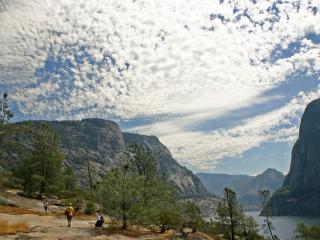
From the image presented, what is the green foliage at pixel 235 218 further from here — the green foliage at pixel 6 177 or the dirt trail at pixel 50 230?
the green foliage at pixel 6 177

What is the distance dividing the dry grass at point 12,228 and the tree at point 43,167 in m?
43.6

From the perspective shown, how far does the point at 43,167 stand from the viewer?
8738cm

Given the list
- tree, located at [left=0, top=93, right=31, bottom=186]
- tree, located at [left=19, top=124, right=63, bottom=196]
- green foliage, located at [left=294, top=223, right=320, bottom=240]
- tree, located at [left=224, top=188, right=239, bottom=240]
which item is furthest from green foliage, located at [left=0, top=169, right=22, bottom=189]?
green foliage, located at [left=294, top=223, right=320, bottom=240]

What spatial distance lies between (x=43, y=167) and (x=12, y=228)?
48.8 metres

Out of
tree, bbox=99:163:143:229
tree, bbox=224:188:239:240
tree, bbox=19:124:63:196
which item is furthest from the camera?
tree, bbox=224:188:239:240

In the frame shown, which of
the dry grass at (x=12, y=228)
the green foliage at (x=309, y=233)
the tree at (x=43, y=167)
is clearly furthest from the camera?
the green foliage at (x=309, y=233)

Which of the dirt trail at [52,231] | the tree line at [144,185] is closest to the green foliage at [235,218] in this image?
the tree line at [144,185]

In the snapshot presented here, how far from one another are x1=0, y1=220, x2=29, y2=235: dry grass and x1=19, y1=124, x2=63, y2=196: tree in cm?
4361

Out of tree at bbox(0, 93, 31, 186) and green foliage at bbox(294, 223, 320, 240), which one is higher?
tree at bbox(0, 93, 31, 186)

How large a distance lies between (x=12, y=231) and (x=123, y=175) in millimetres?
16074

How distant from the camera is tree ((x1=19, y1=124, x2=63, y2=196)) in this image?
85.2 meters

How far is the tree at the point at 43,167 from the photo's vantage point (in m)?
85.2

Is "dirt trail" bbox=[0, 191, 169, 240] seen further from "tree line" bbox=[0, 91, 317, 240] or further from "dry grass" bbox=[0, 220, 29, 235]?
"tree line" bbox=[0, 91, 317, 240]

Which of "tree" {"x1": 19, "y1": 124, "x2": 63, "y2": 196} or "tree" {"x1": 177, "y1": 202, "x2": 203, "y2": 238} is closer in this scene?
"tree" {"x1": 177, "y1": 202, "x2": 203, "y2": 238}
